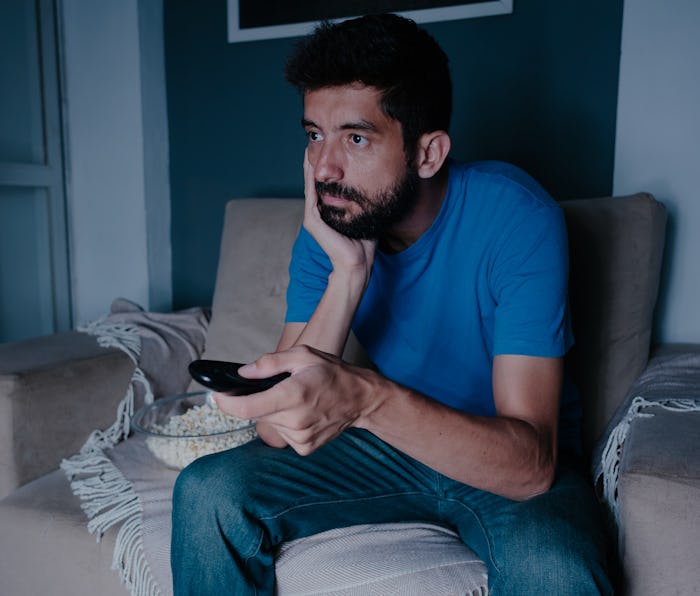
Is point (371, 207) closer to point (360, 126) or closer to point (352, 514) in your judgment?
point (360, 126)

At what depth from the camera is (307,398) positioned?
Answer: 0.79 metres

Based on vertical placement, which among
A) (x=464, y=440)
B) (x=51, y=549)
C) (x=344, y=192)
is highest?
(x=344, y=192)

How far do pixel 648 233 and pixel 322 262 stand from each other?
74 centimetres

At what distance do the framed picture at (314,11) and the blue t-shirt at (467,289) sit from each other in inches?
30.0

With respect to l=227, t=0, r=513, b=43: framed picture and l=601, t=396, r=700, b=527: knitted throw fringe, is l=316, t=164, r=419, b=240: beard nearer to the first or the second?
l=601, t=396, r=700, b=527: knitted throw fringe

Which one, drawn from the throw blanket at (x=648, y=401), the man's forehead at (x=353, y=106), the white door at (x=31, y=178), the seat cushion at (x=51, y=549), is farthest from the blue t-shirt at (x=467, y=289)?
the white door at (x=31, y=178)

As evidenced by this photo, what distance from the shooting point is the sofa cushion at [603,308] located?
1.44 meters

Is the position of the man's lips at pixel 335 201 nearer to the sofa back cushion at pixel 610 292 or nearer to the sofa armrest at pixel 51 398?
the sofa back cushion at pixel 610 292

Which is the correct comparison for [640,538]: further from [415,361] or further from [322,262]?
[322,262]

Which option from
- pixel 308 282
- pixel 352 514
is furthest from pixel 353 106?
pixel 352 514

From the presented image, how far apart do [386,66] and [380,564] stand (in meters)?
0.83

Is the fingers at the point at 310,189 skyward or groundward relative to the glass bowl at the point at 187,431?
skyward

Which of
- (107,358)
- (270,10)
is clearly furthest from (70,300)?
(270,10)

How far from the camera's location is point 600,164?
5.95 ft
